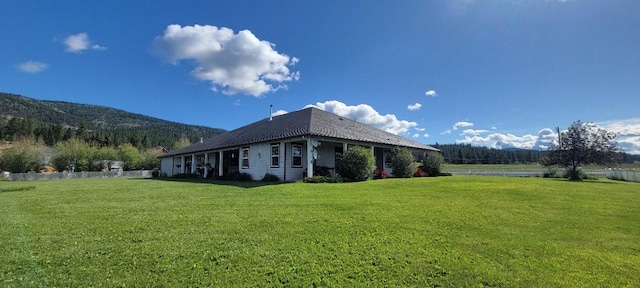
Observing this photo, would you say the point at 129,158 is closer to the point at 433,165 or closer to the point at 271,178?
the point at 271,178

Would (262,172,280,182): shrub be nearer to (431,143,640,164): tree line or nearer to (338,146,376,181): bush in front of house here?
(338,146,376,181): bush in front of house

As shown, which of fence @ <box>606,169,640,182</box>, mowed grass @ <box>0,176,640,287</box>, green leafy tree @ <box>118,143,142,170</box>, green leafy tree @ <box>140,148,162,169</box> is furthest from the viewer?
green leafy tree @ <box>140,148,162,169</box>

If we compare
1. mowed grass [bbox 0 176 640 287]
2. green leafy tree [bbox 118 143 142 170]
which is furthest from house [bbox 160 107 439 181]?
green leafy tree [bbox 118 143 142 170]

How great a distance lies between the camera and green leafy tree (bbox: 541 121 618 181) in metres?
22.9

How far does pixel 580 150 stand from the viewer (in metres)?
23.6

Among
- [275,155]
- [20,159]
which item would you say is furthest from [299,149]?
[20,159]

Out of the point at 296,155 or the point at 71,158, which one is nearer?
the point at 296,155

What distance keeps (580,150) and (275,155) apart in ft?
75.4

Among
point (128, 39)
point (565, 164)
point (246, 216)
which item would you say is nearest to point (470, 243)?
point (246, 216)

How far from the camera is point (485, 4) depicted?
1200cm

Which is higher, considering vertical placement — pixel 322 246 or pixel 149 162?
pixel 149 162

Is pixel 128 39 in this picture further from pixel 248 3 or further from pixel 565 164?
pixel 565 164

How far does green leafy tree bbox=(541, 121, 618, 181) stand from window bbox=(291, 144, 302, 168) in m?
19.9

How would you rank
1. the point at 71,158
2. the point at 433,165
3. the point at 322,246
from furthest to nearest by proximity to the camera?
the point at 71,158
the point at 433,165
the point at 322,246
